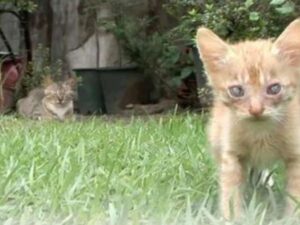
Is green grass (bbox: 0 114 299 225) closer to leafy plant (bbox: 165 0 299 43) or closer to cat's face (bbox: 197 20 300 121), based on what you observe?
cat's face (bbox: 197 20 300 121)

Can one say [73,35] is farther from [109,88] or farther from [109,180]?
[109,180]

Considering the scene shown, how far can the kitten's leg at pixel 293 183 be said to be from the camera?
9.42 feet

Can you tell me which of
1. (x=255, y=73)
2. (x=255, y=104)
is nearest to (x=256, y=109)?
(x=255, y=104)

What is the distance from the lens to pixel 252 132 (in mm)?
2949

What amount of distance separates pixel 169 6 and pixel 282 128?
572cm

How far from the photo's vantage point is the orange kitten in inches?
111

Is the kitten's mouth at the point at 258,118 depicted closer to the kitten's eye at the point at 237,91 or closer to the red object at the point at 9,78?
the kitten's eye at the point at 237,91

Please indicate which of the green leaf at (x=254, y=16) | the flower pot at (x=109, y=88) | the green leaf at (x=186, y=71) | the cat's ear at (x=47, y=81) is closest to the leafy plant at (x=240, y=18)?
the green leaf at (x=254, y=16)

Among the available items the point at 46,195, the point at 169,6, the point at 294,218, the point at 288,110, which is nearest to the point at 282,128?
the point at 288,110

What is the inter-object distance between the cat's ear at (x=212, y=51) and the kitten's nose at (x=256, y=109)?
0.22m

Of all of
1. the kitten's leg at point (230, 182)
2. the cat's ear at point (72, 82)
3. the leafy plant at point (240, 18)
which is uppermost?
the leafy plant at point (240, 18)

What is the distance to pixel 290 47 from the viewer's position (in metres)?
2.89

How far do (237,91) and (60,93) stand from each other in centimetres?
664

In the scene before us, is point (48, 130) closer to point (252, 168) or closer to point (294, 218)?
point (252, 168)
